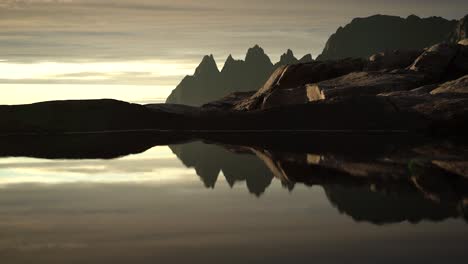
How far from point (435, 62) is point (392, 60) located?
589 cm

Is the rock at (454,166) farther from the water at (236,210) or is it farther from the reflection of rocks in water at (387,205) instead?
the reflection of rocks in water at (387,205)

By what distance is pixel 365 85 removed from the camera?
159ft

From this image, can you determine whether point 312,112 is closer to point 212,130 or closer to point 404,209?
point 212,130

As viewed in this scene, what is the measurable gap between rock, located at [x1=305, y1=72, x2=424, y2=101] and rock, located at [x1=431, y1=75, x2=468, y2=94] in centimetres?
363

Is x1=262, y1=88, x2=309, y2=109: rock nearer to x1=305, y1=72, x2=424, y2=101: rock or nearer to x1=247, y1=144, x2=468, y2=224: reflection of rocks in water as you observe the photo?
x1=305, y1=72, x2=424, y2=101: rock

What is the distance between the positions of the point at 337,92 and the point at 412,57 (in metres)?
13.7

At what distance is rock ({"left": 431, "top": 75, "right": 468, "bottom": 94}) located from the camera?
43.8 metres

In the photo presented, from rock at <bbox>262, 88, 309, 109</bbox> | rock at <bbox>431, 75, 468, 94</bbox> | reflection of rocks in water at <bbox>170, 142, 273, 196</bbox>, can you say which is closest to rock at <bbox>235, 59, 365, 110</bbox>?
rock at <bbox>262, 88, 309, 109</bbox>

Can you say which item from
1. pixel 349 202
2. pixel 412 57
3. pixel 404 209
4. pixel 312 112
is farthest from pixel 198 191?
pixel 412 57

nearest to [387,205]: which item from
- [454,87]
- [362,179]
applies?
[362,179]

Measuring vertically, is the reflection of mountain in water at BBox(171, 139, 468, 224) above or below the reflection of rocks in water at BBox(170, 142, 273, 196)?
below

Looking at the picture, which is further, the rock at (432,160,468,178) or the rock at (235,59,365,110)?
the rock at (235,59,365,110)

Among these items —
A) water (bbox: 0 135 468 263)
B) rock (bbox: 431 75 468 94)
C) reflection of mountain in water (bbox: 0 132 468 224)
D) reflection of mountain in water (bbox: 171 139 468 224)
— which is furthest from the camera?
rock (bbox: 431 75 468 94)

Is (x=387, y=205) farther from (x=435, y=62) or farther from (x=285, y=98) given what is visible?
(x=435, y=62)
